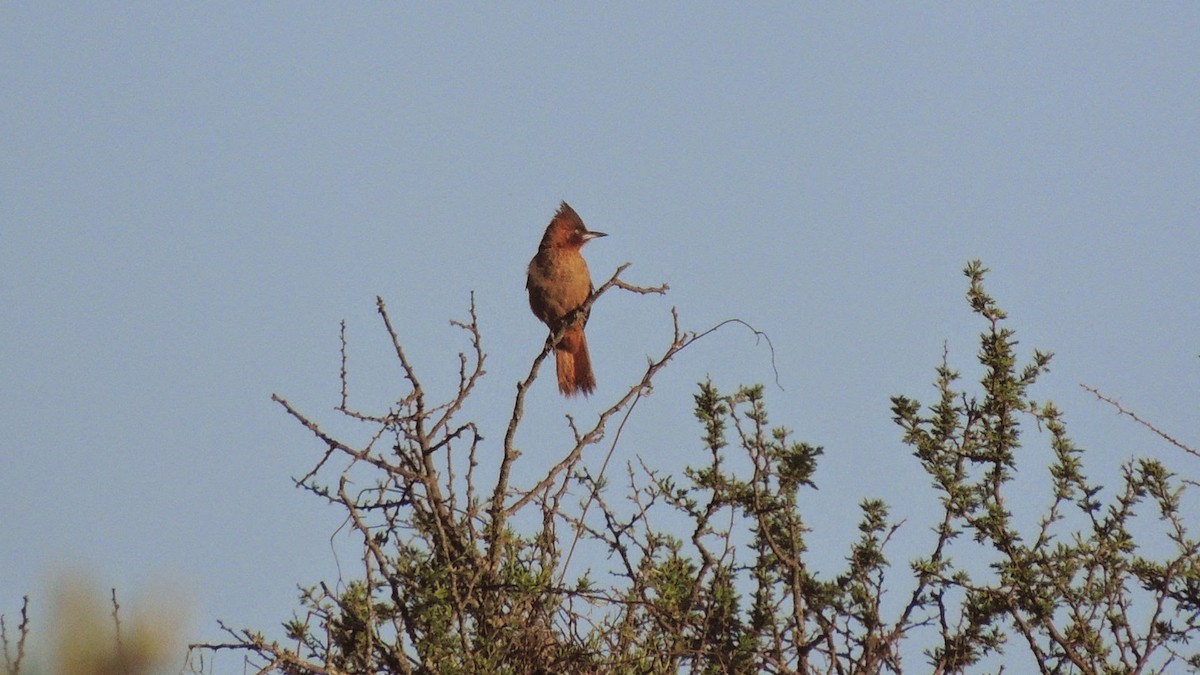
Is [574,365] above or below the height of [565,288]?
below

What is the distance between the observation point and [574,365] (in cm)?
857

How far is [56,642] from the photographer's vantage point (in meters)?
3.89

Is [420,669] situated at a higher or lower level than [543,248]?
lower

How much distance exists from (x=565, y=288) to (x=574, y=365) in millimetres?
423

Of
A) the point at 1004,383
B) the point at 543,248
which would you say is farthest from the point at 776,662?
the point at 543,248

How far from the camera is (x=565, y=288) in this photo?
869 cm

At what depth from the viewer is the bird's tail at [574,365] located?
27.8 feet

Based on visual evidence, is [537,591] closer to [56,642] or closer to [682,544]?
[682,544]

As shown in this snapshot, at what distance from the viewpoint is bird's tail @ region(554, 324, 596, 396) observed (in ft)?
27.8

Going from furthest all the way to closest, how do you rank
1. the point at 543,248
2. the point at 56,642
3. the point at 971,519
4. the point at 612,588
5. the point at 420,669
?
the point at 543,248
the point at 971,519
the point at 612,588
the point at 420,669
the point at 56,642

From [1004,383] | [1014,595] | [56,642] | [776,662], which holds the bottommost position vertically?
[56,642]

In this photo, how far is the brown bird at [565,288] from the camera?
8523mm

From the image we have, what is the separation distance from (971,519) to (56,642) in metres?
2.50

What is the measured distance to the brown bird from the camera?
8523mm
